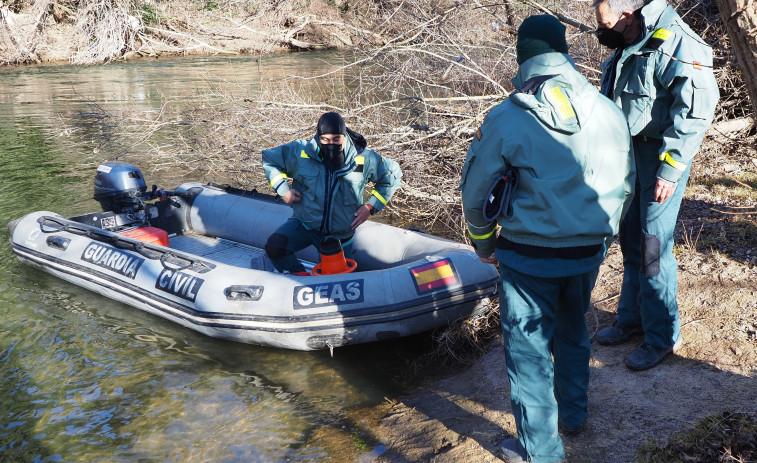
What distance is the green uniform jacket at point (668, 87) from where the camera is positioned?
267cm

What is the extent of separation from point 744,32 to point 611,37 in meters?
0.99

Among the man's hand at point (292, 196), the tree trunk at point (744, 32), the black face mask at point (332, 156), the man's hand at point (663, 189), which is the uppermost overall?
the tree trunk at point (744, 32)

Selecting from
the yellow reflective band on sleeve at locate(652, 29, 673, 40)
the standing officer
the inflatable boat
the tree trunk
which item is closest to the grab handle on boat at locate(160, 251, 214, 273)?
the inflatable boat

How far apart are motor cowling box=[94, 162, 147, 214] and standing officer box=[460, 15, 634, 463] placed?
169 inches

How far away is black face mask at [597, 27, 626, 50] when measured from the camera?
2.80 metres

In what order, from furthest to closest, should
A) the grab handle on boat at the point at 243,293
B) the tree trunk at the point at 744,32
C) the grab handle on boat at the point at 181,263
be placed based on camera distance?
the grab handle on boat at the point at 181,263 → the grab handle on boat at the point at 243,293 → the tree trunk at the point at 744,32

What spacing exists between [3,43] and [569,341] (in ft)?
62.7

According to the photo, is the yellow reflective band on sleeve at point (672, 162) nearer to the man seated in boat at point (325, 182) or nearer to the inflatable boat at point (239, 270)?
the inflatable boat at point (239, 270)

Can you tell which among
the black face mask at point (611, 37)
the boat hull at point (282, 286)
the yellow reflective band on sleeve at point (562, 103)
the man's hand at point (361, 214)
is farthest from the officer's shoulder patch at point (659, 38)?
the man's hand at point (361, 214)

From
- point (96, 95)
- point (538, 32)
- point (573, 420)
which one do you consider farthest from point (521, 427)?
point (96, 95)

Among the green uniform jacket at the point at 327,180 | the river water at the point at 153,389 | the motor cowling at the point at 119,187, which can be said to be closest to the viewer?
the river water at the point at 153,389

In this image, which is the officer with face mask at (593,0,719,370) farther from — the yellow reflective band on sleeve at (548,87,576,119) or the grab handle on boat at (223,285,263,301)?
the grab handle on boat at (223,285,263,301)

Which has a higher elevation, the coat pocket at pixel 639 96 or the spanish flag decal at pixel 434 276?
the coat pocket at pixel 639 96

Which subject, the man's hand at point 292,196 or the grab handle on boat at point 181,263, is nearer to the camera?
the man's hand at point 292,196
